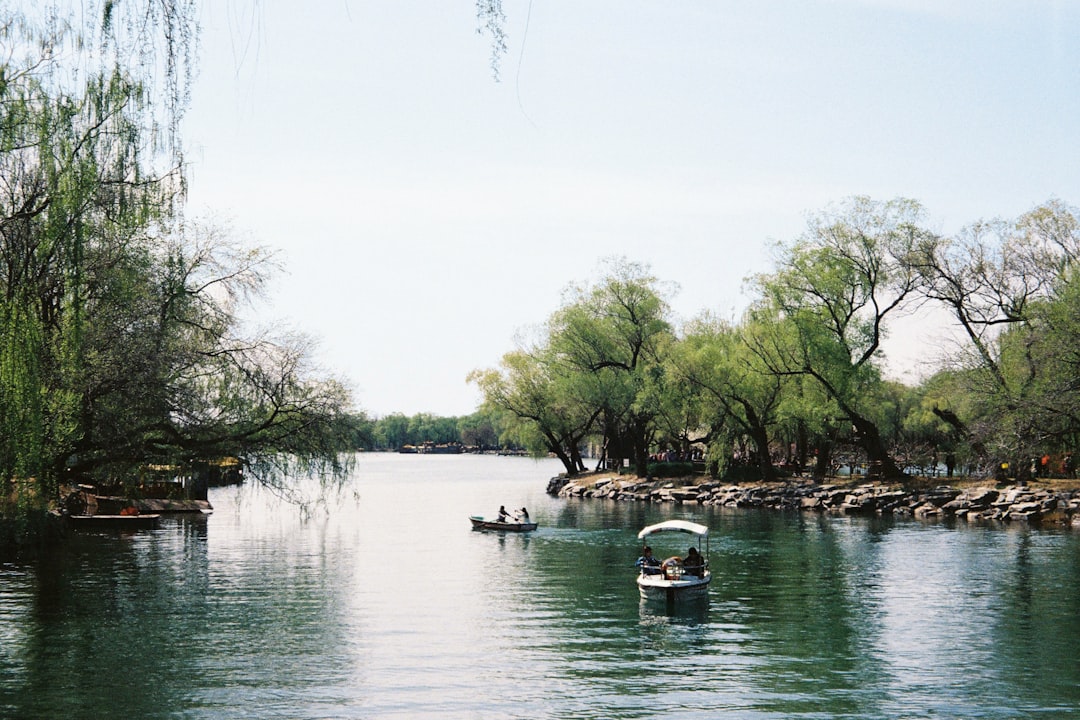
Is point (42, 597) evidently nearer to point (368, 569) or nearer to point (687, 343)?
point (368, 569)

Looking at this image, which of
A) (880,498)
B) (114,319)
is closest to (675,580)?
(114,319)

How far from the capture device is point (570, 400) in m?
93.8

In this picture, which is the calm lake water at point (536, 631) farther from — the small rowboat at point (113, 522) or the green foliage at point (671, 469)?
the green foliage at point (671, 469)

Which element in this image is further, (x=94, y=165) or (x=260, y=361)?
(x=260, y=361)

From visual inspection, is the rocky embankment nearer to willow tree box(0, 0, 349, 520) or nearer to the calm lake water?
the calm lake water

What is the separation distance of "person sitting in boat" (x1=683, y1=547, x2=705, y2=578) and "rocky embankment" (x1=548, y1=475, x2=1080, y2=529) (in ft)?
92.9

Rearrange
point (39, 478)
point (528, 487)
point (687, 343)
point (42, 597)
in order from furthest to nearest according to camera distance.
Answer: point (528, 487) → point (687, 343) → point (42, 597) → point (39, 478)

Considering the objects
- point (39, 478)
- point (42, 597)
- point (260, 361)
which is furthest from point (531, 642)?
point (260, 361)

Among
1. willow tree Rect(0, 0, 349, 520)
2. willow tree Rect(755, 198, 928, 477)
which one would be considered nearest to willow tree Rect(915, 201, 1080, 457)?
willow tree Rect(755, 198, 928, 477)

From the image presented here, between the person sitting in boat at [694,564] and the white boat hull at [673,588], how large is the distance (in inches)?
11.1

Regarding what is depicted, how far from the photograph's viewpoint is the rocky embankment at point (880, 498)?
5900 cm

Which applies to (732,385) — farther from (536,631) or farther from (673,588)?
(536,631)

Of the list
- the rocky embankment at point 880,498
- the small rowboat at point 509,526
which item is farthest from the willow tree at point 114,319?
the rocky embankment at point 880,498

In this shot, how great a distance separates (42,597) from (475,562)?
18764mm
